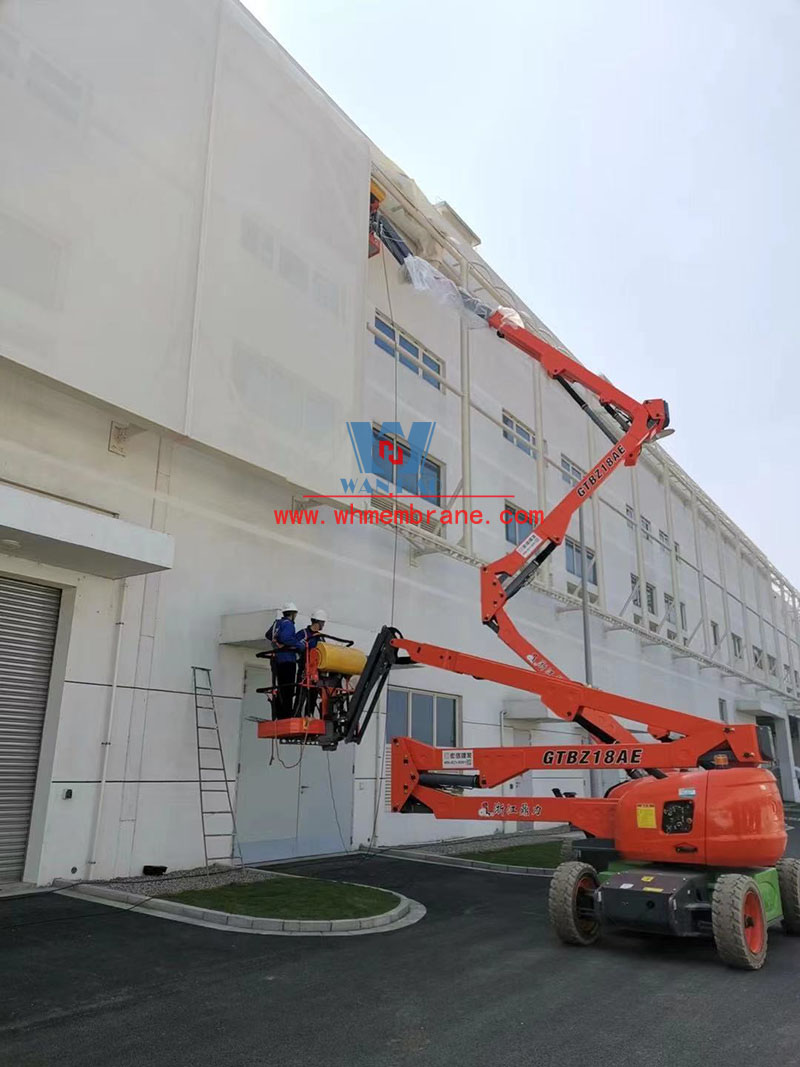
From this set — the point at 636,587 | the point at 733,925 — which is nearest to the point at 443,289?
the point at 733,925

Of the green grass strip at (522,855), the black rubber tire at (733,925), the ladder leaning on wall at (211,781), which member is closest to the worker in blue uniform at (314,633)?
the ladder leaning on wall at (211,781)

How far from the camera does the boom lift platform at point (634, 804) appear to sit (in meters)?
7.97

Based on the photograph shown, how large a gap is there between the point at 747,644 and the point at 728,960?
38651mm

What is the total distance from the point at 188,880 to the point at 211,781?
1895mm

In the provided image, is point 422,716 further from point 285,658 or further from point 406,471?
point 285,658

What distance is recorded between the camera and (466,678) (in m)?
20.3

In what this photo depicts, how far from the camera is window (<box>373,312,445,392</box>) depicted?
19.7 metres

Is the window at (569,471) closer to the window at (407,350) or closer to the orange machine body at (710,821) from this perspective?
the window at (407,350)

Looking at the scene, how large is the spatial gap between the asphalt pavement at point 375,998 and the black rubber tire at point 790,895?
0.24 metres

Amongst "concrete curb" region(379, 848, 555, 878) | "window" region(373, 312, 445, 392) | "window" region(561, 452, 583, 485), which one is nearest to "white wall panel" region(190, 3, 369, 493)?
"window" region(373, 312, 445, 392)

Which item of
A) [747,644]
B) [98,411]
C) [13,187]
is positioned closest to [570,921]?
[98,411]

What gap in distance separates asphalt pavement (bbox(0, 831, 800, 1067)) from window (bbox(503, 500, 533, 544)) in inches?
593

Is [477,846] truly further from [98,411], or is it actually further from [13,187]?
[13,187]

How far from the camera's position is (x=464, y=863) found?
49.2 feet
